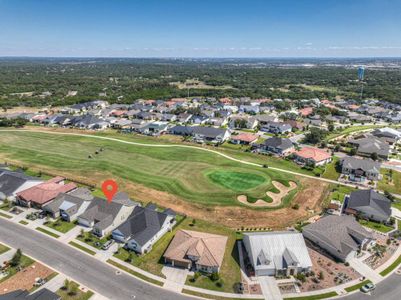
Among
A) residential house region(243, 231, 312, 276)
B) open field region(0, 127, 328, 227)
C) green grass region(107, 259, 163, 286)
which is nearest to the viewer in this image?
green grass region(107, 259, 163, 286)

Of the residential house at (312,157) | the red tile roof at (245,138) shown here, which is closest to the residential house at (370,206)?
the residential house at (312,157)

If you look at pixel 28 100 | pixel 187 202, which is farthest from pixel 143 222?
pixel 28 100

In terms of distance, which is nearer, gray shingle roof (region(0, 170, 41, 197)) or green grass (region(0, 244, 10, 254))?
green grass (region(0, 244, 10, 254))

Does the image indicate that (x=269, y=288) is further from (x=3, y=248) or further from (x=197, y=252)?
(x=3, y=248)

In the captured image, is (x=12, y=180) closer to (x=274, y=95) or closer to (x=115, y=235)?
(x=115, y=235)

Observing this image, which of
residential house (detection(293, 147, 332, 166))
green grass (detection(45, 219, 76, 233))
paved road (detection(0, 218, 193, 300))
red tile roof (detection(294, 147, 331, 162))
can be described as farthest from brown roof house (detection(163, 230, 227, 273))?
red tile roof (detection(294, 147, 331, 162))

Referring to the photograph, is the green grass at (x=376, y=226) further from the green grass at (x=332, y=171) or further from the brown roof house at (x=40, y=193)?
the brown roof house at (x=40, y=193)

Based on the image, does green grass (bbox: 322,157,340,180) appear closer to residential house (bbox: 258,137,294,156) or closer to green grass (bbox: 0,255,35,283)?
residential house (bbox: 258,137,294,156)
